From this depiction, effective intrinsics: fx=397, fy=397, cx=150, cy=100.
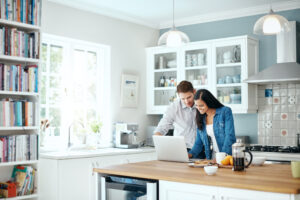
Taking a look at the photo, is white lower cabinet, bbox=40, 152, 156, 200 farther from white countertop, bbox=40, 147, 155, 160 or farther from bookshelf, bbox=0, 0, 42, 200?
bookshelf, bbox=0, 0, 42, 200

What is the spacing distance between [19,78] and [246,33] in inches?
124

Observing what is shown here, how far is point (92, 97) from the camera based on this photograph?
5492 millimetres

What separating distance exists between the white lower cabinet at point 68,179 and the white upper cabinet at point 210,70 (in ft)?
5.93

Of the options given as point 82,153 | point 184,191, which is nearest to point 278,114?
point 82,153

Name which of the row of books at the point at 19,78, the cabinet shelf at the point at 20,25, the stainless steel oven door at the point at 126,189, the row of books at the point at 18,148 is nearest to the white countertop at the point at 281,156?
the stainless steel oven door at the point at 126,189

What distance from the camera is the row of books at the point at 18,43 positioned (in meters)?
3.76

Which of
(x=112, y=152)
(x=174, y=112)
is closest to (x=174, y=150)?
(x=174, y=112)

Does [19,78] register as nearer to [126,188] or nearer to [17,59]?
[17,59]

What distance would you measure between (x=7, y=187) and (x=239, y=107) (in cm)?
297

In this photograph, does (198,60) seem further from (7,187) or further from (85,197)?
(7,187)

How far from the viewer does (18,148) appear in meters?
3.81

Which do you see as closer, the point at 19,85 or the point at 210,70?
the point at 19,85

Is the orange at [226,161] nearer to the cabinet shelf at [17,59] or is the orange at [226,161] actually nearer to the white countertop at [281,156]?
the white countertop at [281,156]

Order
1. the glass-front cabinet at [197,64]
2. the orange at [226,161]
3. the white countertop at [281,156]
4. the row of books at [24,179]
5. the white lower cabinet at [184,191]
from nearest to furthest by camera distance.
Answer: the white lower cabinet at [184,191]
the orange at [226,161]
the row of books at [24,179]
the white countertop at [281,156]
the glass-front cabinet at [197,64]
